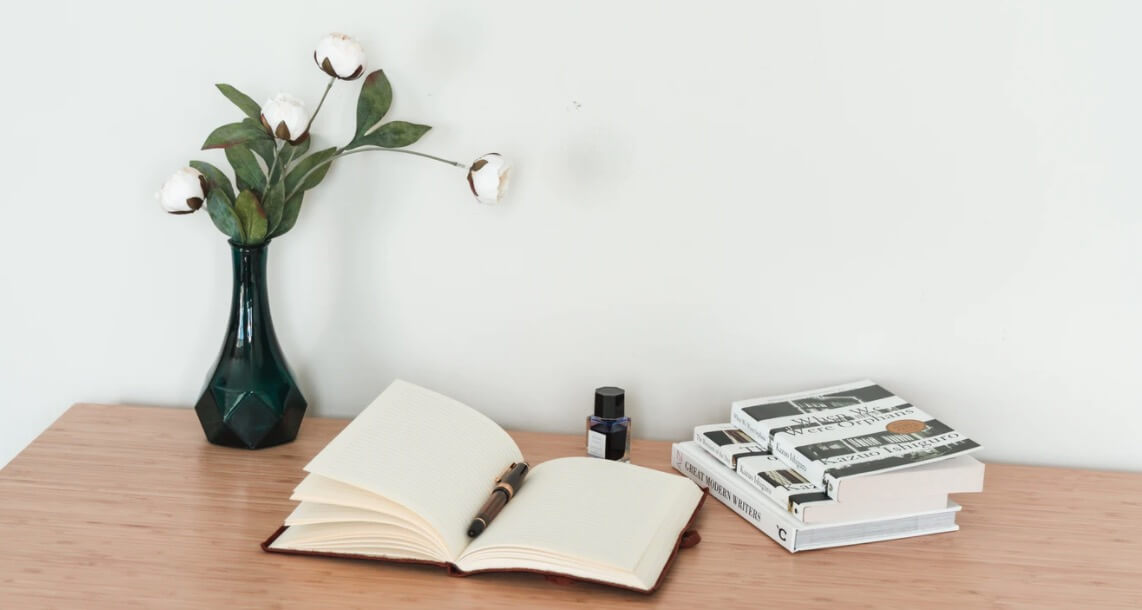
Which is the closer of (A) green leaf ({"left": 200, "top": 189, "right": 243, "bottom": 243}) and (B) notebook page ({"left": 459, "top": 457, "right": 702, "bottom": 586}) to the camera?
(B) notebook page ({"left": 459, "top": 457, "right": 702, "bottom": 586})

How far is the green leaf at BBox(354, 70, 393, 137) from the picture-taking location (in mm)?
1195

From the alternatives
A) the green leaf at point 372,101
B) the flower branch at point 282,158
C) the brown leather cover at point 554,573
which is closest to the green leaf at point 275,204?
the flower branch at point 282,158

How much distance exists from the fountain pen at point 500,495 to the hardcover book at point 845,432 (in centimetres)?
26

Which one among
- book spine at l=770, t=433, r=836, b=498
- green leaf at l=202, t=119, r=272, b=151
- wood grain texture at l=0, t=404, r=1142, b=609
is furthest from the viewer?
green leaf at l=202, t=119, r=272, b=151

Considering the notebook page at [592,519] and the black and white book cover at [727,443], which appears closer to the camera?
the notebook page at [592,519]

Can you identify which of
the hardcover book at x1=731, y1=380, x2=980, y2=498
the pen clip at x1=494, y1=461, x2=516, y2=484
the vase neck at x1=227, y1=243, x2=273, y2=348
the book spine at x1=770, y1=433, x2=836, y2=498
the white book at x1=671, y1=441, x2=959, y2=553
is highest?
the vase neck at x1=227, y1=243, x2=273, y2=348

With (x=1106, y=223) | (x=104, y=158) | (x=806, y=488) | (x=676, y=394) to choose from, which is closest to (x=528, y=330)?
(x=676, y=394)

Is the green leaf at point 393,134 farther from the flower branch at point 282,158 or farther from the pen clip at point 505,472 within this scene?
the pen clip at point 505,472

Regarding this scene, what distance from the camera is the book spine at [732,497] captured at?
1.03m

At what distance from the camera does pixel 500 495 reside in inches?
41.0

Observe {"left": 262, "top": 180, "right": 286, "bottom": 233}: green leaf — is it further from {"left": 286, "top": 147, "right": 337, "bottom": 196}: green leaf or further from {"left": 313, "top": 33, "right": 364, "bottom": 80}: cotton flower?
{"left": 313, "top": 33, "right": 364, "bottom": 80}: cotton flower

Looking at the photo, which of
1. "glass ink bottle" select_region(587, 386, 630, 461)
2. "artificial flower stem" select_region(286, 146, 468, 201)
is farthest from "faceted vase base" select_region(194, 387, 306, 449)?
"glass ink bottle" select_region(587, 386, 630, 461)

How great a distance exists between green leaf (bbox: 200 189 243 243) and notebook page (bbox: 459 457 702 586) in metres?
0.41

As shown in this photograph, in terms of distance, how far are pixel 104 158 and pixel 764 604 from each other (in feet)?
2.96
